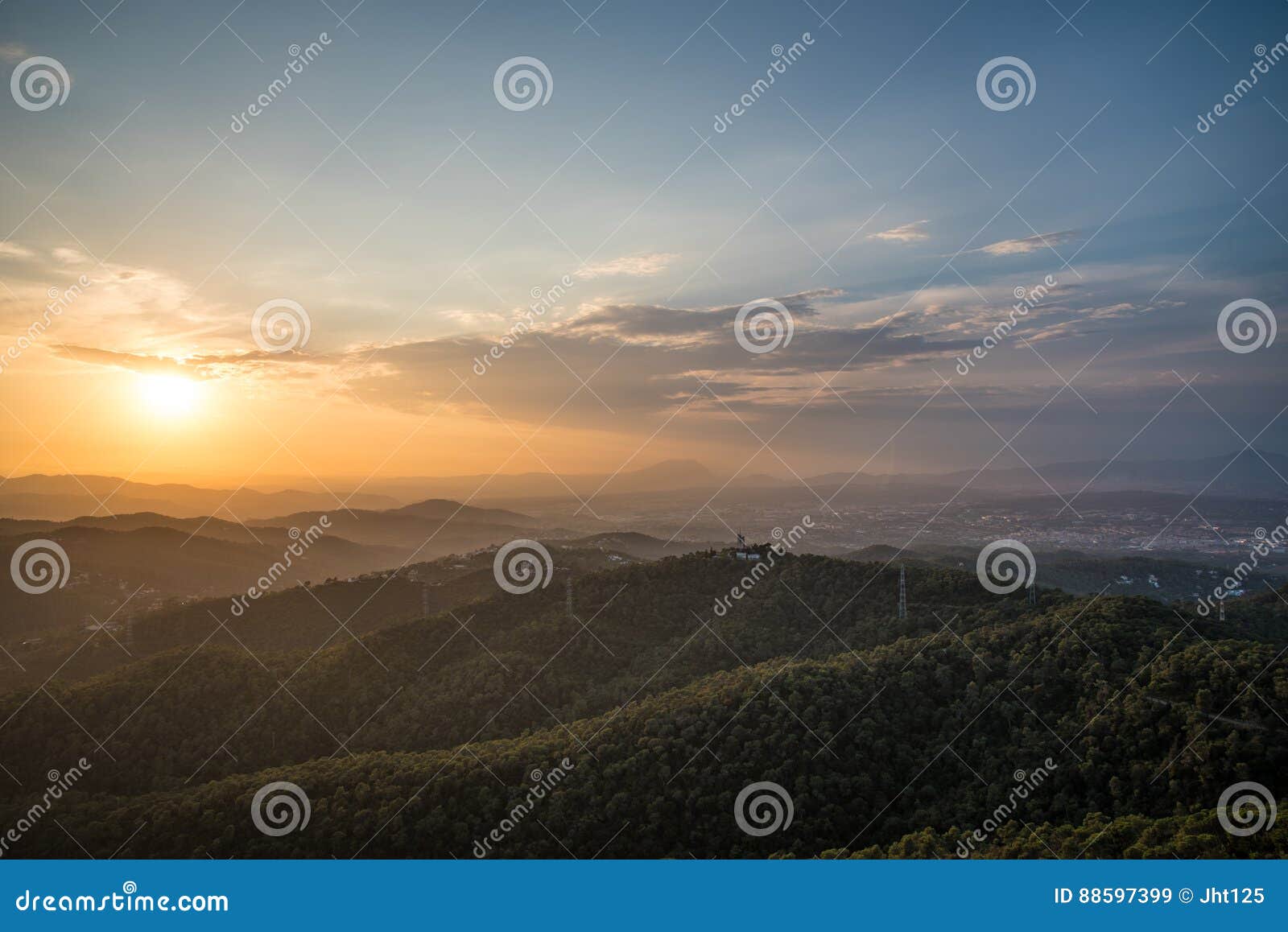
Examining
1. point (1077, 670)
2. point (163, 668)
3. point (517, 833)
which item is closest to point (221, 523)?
point (163, 668)

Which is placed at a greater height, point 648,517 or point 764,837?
point 648,517

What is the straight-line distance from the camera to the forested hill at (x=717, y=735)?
1845cm

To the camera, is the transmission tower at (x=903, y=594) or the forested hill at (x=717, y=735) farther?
the transmission tower at (x=903, y=594)

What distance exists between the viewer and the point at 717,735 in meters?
20.9

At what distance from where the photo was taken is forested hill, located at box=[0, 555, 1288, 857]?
18.5 metres

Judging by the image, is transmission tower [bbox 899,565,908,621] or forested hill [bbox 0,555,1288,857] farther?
transmission tower [bbox 899,565,908,621]

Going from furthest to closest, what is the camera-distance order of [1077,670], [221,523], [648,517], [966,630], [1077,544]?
[221,523] < [648,517] < [1077,544] < [966,630] < [1077,670]

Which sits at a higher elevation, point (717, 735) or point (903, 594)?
point (903, 594)

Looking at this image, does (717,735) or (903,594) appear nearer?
(717,735)

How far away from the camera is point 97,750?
3034cm

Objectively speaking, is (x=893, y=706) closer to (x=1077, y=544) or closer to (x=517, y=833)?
(x=517, y=833)

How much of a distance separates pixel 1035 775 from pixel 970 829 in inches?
126

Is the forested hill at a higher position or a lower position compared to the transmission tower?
lower

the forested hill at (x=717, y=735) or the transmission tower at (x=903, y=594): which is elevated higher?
the transmission tower at (x=903, y=594)
